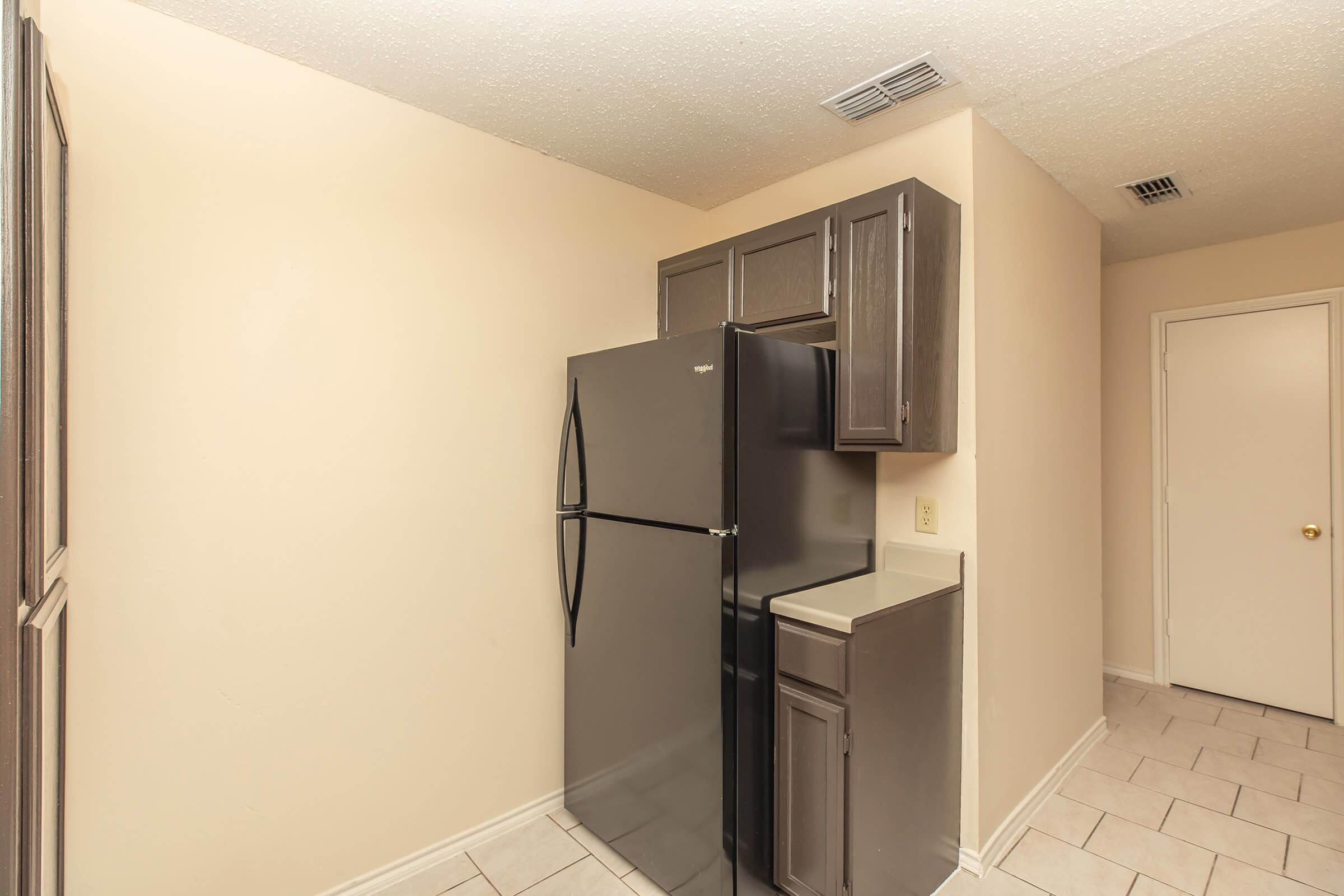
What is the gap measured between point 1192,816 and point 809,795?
167 centimetres

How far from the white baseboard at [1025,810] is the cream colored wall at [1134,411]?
3.40 ft

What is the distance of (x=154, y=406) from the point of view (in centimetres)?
165

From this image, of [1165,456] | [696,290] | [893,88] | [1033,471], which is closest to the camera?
[893,88]

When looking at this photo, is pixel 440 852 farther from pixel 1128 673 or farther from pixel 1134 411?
pixel 1134 411

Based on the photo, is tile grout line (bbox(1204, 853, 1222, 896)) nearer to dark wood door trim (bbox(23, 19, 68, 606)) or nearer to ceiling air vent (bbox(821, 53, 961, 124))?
ceiling air vent (bbox(821, 53, 961, 124))

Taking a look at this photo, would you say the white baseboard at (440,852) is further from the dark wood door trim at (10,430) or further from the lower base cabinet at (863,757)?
the dark wood door trim at (10,430)

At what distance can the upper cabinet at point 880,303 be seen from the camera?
1918 mm

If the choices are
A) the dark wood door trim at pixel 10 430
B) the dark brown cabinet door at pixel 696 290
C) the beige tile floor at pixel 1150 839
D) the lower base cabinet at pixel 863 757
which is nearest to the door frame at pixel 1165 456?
the beige tile floor at pixel 1150 839

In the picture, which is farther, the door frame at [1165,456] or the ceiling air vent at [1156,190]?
the door frame at [1165,456]

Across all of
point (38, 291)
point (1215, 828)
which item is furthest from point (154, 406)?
point (1215, 828)

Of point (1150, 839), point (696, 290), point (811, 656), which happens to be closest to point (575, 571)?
point (811, 656)

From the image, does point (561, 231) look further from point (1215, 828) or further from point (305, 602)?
point (1215, 828)

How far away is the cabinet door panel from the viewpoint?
6.31ft

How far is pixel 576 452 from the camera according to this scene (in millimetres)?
2330
